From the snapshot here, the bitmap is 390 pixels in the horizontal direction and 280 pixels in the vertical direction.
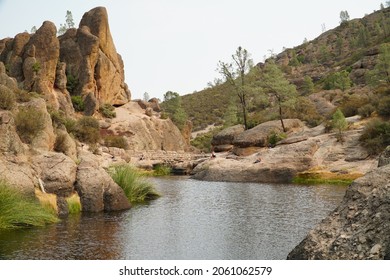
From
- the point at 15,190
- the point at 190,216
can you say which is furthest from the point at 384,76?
the point at 15,190

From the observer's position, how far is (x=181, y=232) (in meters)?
13.0

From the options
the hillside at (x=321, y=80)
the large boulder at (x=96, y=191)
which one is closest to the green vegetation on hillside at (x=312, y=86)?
the hillside at (x=321, y=80)

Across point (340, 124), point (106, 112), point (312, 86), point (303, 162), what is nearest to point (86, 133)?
point (106, 112)

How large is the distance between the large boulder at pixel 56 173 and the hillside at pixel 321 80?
33.3 metres

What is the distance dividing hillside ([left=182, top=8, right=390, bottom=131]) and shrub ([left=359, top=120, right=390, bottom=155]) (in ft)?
33.0

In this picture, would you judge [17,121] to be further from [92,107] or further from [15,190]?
[92,107]

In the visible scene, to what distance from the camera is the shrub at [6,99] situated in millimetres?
20119

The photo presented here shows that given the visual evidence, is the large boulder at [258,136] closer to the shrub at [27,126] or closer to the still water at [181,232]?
the still water at [181,232]

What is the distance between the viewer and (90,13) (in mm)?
70938

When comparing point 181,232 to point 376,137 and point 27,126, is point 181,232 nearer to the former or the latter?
point 27,126

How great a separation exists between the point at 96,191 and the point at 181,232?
575 cm

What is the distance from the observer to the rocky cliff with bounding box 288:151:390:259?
6621mm

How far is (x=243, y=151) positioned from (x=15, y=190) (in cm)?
3203

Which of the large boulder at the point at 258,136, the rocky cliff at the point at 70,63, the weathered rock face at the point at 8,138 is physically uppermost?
the rocky cliff at the point at 70,63
